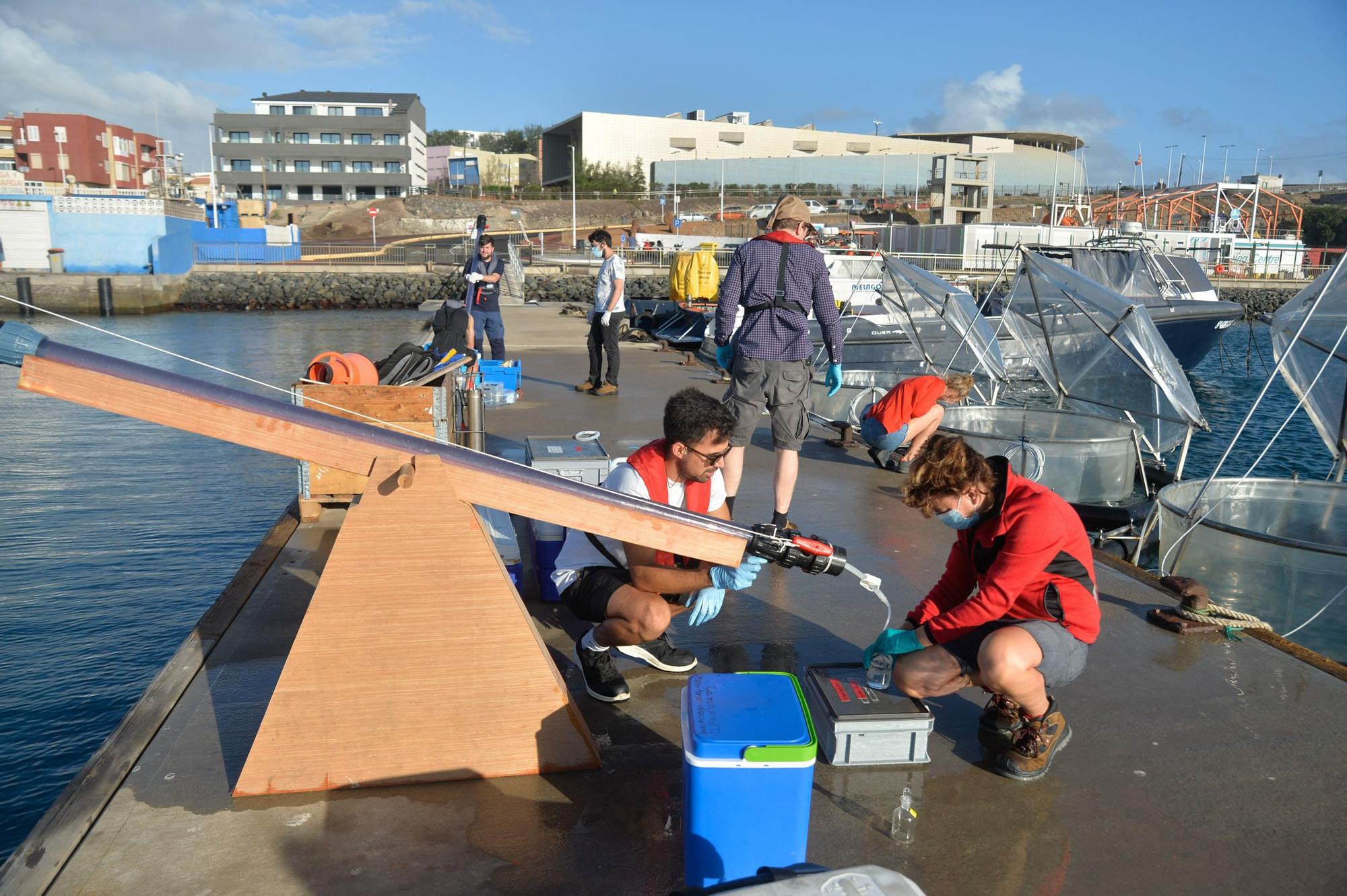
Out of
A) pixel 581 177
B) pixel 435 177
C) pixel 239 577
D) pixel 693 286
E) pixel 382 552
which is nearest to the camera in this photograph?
pixel 382 552

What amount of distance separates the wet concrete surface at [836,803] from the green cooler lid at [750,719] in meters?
0.55

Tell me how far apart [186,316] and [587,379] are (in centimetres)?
2972

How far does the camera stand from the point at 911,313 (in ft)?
42.9

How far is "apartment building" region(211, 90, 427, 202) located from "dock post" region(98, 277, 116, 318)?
4866 centimetres

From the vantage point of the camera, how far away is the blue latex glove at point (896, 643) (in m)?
3.60

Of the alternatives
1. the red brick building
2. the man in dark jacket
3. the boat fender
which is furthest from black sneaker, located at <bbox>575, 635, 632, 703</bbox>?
the red brick building

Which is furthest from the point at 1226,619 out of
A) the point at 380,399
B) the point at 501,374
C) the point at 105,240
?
the point at 105,240

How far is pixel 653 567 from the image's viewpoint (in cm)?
365

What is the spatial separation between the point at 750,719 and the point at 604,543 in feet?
4.66

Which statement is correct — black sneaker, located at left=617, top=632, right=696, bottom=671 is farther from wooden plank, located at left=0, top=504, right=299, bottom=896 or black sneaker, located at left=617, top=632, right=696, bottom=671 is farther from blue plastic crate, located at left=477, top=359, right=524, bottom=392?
blue plastic crate, located at left=477, top=359, right=524, bottom=392

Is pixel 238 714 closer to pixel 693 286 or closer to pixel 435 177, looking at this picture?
pixel 693 286

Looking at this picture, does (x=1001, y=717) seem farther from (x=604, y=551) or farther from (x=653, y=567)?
(x=604, y=551)

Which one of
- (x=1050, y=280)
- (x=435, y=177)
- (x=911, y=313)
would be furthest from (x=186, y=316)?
(x=435, y=177)

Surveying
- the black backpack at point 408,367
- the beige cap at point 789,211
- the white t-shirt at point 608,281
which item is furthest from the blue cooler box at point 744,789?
the white t-shirt at point 608,281
